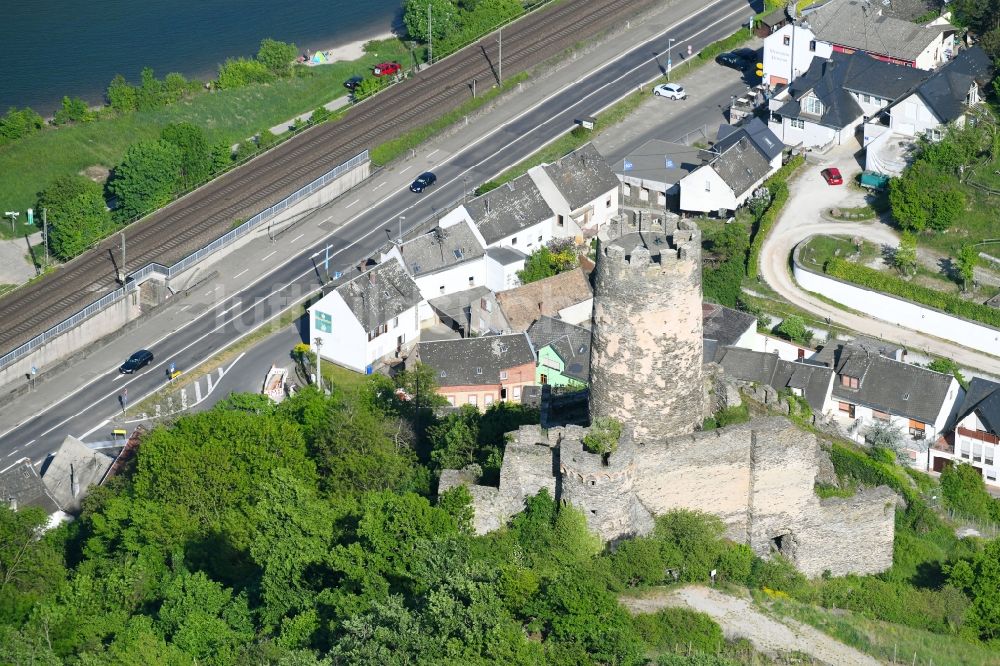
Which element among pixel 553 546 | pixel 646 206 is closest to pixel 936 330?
pixel 646 206

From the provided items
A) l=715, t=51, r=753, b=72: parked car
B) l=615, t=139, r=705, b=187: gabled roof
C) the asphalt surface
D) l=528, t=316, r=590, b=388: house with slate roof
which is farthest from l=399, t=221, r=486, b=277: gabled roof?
l=715, t=51, r=753, b=72: parked car

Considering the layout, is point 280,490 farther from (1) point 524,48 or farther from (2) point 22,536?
(1) point 524,48

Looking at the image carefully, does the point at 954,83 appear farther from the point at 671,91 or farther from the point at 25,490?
the point at 25,490

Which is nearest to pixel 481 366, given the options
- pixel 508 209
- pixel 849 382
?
pixel 508 209

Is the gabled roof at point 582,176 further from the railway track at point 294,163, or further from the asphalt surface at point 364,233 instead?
the railway track at point 294,163

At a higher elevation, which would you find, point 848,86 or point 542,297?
point 848,86

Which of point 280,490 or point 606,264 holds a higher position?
point 606,264
